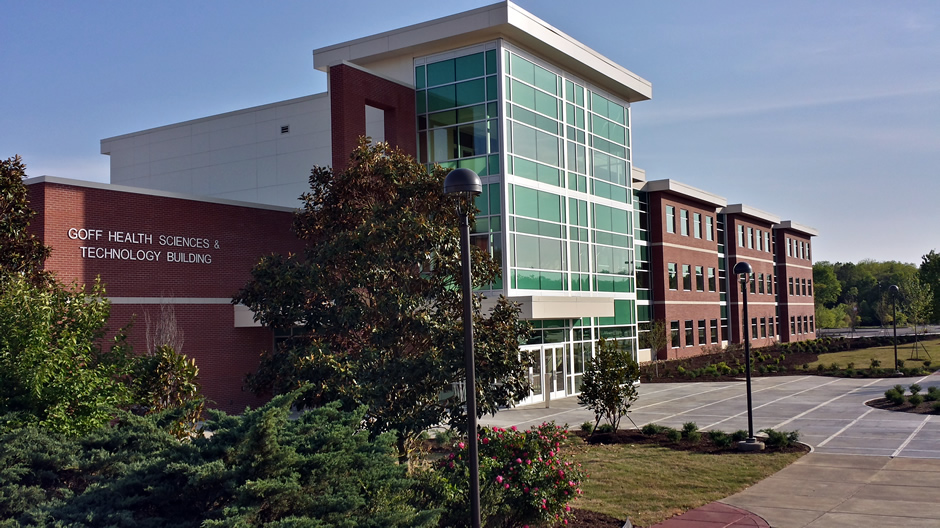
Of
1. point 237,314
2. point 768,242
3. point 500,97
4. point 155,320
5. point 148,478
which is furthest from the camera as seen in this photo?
point 768,242

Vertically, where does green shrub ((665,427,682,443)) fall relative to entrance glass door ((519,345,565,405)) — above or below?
below

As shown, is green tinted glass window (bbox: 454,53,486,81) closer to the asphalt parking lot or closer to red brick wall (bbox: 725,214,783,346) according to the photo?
the asphalt parking lot

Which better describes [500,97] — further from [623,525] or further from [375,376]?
[623,525]

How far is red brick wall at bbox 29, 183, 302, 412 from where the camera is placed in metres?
21.4

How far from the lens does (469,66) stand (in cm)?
2836

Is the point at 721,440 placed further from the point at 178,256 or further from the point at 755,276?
the point at 755,276

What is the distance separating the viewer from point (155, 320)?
2322cm

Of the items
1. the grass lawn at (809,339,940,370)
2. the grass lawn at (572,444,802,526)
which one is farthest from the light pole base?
the grass lawn at (809,339,940,370)

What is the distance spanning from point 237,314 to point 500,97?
1178 cm

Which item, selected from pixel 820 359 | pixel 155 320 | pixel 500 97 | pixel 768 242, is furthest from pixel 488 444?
pixel 768 242

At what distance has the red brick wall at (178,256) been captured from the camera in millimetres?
21359

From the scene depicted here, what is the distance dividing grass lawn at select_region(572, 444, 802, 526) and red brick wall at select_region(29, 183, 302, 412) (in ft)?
41.4

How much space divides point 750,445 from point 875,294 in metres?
132

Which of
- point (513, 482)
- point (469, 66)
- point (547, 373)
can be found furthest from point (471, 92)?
point (513, 482)
